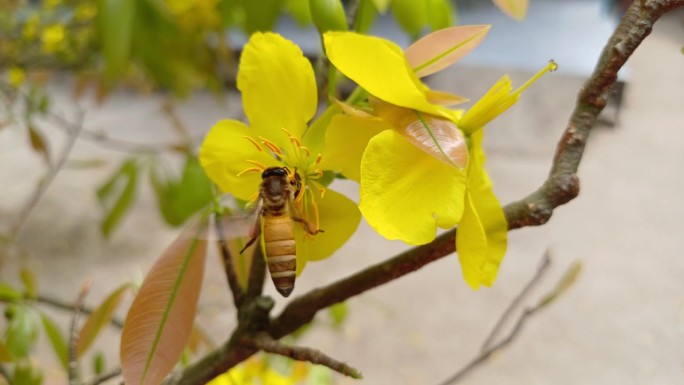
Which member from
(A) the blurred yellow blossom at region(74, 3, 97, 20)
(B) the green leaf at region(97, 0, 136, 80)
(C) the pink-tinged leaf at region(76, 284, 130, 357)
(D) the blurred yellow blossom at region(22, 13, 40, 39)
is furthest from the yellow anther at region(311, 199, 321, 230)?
(D) the blurred yellow blossom at region(22, 13, 40, 39)

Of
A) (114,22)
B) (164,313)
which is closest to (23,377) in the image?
(164,313)

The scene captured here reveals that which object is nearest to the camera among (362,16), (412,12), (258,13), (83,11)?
(362,16)

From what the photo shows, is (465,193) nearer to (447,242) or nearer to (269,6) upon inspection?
(447,242)

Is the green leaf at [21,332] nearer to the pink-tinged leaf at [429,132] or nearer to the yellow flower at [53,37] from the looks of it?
the pink-tinged leaf at [429,132]

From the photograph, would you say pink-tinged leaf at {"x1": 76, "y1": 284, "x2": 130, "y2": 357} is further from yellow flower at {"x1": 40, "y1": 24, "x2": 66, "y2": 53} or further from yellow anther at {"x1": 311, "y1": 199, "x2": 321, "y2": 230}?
yellow flower at {"x1": 40, "y1": 24, "x2": 66, "y2": 53}

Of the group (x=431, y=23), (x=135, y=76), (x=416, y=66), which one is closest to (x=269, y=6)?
(x=431, y=23)

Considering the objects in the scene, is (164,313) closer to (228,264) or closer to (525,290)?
(228,264)

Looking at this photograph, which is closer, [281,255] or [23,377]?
[281,255]
